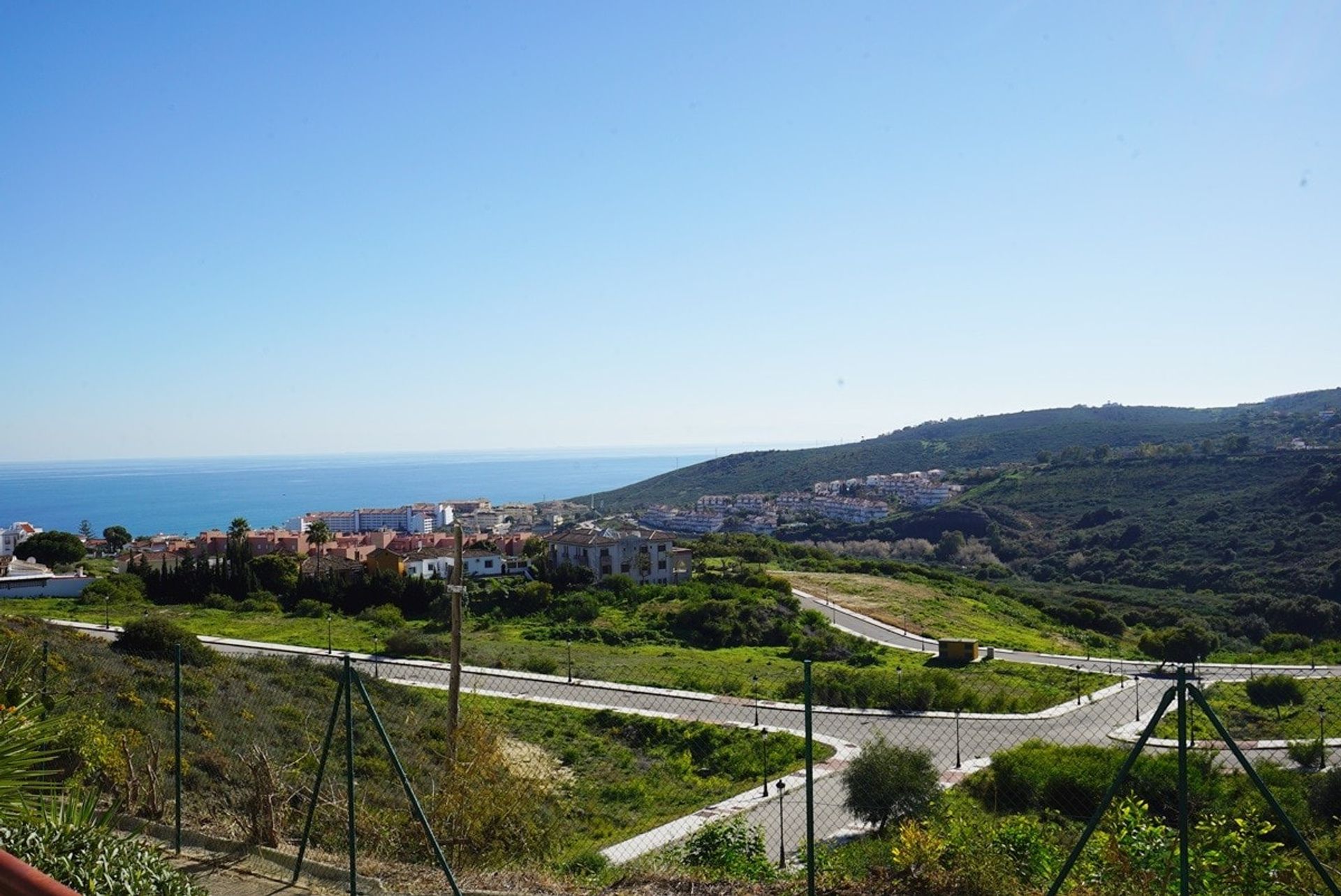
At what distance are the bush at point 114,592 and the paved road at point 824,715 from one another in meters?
11.2

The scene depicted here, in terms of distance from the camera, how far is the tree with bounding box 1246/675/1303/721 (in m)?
25.5

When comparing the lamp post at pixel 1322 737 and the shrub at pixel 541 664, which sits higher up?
the lamp post at pixel 1322 737

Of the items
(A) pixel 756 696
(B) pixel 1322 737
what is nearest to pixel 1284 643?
(A) pixel 756 696

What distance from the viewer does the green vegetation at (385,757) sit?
23.2ft

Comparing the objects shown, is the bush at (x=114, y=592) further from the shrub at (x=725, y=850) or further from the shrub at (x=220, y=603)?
the shrub at (x=725, y=850)

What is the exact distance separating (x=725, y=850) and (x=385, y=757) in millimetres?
9051

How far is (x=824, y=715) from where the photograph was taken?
23.7 m

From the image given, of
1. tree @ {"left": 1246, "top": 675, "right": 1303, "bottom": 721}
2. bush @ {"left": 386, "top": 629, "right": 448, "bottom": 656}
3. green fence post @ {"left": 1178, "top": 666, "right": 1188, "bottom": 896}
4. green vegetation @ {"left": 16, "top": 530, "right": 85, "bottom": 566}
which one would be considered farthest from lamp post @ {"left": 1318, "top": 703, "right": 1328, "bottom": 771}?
green vegetation @ {"left": 16, "top": 530, "right": 85, "bottom": 566}

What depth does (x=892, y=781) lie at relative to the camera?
13.4 metres

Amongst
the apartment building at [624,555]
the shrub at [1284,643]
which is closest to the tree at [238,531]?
the apartment building at [624,555]

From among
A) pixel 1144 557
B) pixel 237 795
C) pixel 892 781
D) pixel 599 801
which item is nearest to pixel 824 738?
pixel 599 801

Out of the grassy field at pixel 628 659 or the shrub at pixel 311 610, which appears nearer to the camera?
the grassy field at pixel 628 659

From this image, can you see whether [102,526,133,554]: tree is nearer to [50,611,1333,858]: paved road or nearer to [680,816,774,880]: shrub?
[50,611,1333,858]: paved road

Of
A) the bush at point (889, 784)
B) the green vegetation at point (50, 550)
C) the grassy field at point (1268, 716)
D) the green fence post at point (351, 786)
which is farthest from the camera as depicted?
the green vegetation at point (50, 550)
